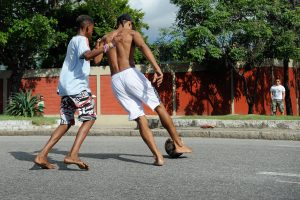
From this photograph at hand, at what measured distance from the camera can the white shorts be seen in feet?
20.2

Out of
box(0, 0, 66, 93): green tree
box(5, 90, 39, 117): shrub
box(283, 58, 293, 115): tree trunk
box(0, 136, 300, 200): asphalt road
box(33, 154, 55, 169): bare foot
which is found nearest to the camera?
box(0, 136, 300, 200): asphalt road

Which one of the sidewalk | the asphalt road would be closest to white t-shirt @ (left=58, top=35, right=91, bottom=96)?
the asphalt road

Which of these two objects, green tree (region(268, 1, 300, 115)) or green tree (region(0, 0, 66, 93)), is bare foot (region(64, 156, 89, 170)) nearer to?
green tree (region(268, 1, 300, 115))

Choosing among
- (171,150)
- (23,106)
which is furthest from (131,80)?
(23,106)

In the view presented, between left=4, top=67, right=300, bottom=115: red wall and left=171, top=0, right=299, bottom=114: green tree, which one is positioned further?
left=4, top=67, right=300, bottom=115: red wall

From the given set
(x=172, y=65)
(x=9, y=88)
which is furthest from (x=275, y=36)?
(x=9, y=88)

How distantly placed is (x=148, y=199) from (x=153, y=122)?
1015 cm

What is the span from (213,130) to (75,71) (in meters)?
6.99

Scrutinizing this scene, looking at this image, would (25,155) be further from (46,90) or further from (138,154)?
(46,90)

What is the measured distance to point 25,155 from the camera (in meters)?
7.64

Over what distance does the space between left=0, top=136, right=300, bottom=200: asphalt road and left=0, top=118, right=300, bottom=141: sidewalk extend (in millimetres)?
3868

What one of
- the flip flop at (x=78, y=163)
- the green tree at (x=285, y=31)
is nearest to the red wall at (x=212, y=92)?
the green tree at (x=285, y=31)

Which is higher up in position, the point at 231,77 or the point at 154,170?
the point at 231,77

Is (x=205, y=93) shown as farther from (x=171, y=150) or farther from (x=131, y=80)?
(x=131, y=80)
